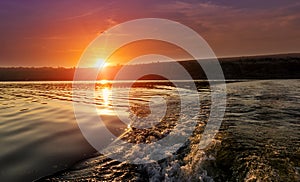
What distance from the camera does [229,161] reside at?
24.6ft

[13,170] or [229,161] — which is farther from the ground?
[229,161]

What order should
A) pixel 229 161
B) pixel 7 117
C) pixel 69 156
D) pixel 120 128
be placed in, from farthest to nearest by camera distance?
pixel 7 117 < pixel 120 128 < pixel 69 156 < pixel 229 161

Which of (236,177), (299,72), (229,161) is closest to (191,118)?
(229,161)

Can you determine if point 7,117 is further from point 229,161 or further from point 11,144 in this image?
point 229,161

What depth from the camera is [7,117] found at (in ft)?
51.8

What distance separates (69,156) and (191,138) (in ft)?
15.5

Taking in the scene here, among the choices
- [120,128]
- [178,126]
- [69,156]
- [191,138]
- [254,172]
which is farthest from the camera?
[120,128]

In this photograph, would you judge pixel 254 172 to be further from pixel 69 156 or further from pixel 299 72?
pixel 299 72

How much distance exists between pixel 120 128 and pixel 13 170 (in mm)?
6341

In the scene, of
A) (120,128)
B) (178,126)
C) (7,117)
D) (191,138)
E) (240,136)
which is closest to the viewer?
(240,136)

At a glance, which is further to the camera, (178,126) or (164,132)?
(178,126)

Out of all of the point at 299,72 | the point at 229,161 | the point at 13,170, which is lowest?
the point at 13,170

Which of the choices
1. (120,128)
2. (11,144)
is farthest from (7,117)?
(120,128)

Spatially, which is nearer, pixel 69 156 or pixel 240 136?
pixel 69 156
